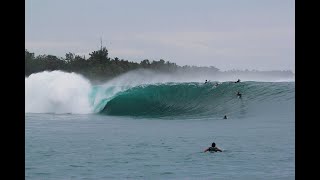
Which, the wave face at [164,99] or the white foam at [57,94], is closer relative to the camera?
the wave face at [164,99]

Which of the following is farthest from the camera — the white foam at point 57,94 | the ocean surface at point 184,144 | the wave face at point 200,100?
the white foam at point 57,94

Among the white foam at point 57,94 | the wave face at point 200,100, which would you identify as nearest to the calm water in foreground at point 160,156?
the wave face at point 200,100

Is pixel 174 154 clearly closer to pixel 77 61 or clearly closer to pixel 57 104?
pixel 57 104

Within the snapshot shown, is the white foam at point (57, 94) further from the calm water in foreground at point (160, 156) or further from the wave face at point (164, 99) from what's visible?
the calm water in foreground at point (160, 156)

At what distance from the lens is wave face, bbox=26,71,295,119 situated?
3819 centimetres

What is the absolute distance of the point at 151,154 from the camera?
51.1 ft

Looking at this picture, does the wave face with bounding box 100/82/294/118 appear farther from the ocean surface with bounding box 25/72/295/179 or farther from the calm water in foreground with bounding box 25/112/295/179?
the calm water in foreground with bounding box 25/112/295/179

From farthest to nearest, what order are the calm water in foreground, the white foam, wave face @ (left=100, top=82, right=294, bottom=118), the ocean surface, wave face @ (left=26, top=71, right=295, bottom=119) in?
the white foam
wave face @ (left=26, top=71, right=295, bottom=119)
wave face @ (left=100, top=82, right=294, bottom=118)
the ocean surface
the calm water in foreground

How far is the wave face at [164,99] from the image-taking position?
38.2 meters

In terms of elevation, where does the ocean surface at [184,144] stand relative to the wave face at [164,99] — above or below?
below

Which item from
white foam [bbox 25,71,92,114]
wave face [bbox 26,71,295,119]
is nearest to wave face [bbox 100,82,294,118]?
wave face [bbox 26,71,295,119]
